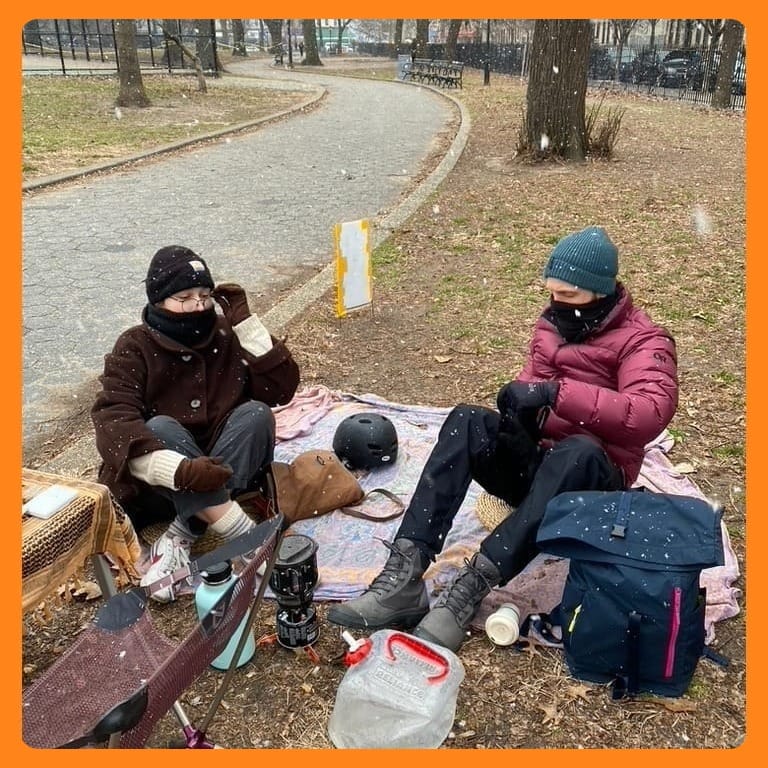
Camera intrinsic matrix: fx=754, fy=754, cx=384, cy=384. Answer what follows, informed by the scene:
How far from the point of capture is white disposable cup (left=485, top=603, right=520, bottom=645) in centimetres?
256

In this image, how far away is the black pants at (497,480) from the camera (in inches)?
100

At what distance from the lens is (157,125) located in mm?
15258

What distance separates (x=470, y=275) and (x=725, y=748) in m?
4.83

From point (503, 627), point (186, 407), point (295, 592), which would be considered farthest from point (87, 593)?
point (503, 627)

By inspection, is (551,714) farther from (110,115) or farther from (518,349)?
(110,115)

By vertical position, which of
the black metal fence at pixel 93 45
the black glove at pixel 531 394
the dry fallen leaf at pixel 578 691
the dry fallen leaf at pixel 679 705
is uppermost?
the black metal fence at pixel 93 45

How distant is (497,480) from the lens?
A: 287cm

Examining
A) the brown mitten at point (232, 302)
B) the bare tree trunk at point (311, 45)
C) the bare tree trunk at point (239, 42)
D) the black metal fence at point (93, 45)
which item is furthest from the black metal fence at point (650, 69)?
the brown mitten at point (232, 302)

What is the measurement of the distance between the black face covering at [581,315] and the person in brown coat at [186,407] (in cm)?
118

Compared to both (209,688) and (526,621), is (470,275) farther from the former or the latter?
(209,688)

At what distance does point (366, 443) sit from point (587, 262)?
1471mm

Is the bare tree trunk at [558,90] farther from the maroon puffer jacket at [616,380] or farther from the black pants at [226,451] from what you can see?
the black pants at [226,451]

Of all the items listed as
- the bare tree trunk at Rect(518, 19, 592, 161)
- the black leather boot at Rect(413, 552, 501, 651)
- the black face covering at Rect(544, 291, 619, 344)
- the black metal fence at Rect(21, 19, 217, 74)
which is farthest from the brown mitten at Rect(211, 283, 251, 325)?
the black metal fence at Rect(21, 19, 217, 74)

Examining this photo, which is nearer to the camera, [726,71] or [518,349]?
[518,349]
